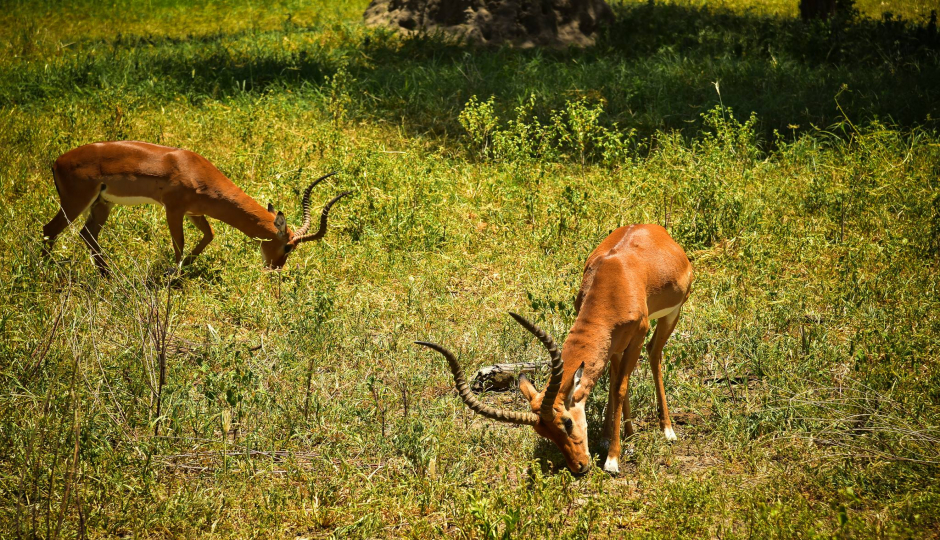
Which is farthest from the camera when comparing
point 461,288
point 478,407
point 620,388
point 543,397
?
point 461,288

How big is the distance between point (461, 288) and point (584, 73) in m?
5.43

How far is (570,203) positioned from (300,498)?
171 inches

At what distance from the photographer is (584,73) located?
36.2 feet

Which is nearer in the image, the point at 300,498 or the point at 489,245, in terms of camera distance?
the point at 300,498

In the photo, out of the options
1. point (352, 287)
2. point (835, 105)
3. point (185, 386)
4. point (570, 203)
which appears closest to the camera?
point (185, 386)

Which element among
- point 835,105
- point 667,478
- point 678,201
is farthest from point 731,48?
point 667,478

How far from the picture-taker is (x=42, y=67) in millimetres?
10656

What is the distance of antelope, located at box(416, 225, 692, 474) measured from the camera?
13.0ft

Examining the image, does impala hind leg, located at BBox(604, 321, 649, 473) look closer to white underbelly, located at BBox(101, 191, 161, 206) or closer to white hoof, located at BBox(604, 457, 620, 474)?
white hoof, located at BBox(604, 457, 620, 474)

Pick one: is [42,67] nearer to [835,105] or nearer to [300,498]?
[300,498]

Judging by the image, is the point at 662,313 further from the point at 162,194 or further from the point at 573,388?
the point at 162,194

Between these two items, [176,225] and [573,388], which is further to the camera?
[176,225]

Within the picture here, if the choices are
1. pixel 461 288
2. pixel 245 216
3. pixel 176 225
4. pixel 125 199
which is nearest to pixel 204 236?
pixel 176 225

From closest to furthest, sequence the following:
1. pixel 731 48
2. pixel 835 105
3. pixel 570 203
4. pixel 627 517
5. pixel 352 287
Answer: pixel 627 517 → pixel 352 287 → pixel 570 203 → pixel 835 105 → pixel 731 48
